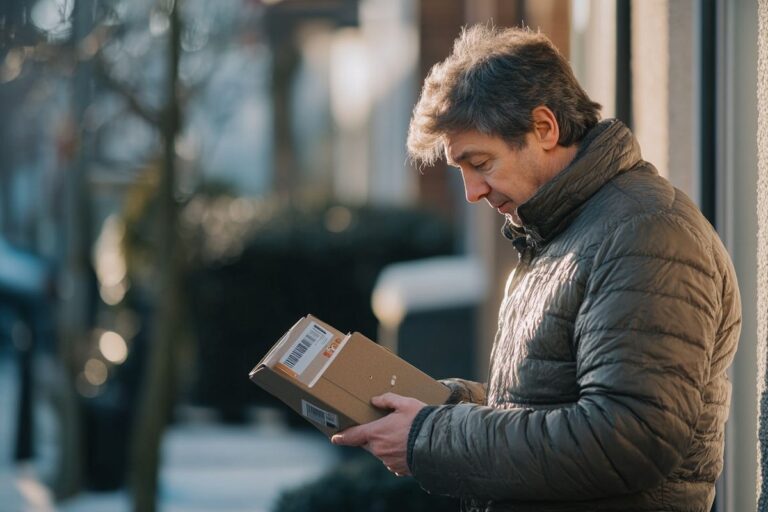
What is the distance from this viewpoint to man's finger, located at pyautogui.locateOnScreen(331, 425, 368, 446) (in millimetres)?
2643

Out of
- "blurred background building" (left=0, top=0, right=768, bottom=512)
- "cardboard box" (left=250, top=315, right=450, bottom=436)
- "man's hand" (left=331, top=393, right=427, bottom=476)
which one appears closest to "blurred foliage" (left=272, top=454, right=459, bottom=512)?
"blurred background building" (left=0, top=0, right=768, bottom=512)

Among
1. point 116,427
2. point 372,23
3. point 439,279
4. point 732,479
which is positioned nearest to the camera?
point 732,479

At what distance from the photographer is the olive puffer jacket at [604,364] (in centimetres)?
226

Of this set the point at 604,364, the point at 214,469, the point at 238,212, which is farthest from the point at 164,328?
the point at 238,212

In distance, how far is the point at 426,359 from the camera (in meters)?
9.62

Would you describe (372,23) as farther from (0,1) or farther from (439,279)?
(0,1)

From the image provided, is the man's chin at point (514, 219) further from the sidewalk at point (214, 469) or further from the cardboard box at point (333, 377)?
the sidewalk at point (214, 469)

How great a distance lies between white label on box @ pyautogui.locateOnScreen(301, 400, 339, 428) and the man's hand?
0.14 feet

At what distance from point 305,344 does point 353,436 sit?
0.24 metres

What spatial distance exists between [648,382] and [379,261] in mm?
11067

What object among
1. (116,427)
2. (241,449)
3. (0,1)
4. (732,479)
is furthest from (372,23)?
(732,479)

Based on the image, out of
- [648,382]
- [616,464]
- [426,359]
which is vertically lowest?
[426,359]

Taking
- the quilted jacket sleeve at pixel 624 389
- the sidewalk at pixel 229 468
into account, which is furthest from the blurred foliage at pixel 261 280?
the quilted jacket sleeve at pixel 624 389

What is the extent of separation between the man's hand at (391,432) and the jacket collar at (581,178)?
45 cm
